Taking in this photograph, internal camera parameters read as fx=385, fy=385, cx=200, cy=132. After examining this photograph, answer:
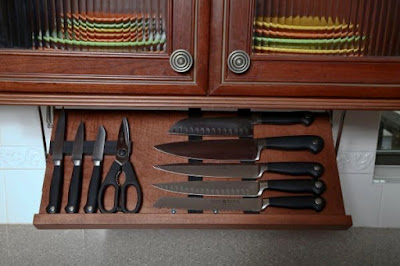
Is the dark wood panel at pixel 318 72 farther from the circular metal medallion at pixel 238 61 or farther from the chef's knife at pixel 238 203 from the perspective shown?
the chef's knife at pixel 238 203

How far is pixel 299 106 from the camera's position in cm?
68

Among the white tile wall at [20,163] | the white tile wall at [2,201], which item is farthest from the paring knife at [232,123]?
the white tile wall at [2,201]

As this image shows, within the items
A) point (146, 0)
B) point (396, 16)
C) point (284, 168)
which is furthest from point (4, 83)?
point (396, 16)

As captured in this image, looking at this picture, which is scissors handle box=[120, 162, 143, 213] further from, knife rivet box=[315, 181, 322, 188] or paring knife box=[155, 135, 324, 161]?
knife rivet box=[315, 181, 322, 188]

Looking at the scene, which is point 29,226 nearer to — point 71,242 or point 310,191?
point 71,242

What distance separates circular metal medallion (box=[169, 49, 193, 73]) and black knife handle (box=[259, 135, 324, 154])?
295 mm

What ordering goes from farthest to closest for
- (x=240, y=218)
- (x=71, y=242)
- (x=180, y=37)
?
(x=71, y=242) → (x=240, y=218) → (x=180, y=37)

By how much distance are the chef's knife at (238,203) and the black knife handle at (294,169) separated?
0.06m

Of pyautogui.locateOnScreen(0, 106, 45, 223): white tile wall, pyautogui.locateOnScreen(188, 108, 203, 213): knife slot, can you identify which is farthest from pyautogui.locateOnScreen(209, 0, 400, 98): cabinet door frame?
pyautogui.locateOnScreen(0, 106, 45, 223): white tile wall

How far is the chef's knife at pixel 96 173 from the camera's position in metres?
0.79

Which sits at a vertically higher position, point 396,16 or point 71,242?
point 396,16

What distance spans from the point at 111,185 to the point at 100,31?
326 millimetres

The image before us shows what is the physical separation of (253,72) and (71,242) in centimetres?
67

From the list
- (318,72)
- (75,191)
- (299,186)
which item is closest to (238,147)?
(299,186)
